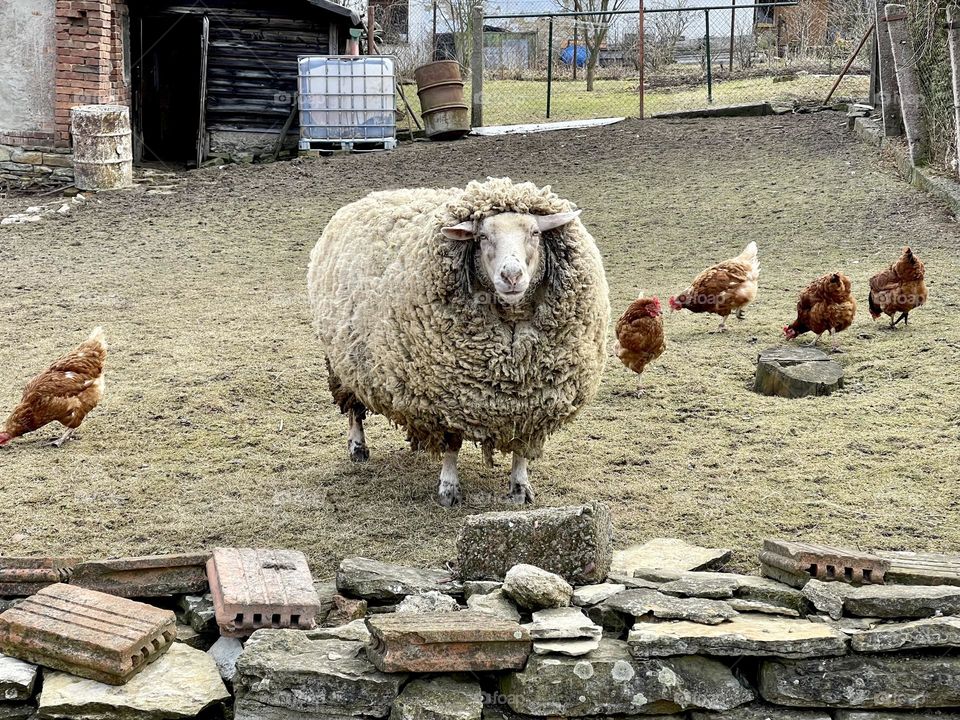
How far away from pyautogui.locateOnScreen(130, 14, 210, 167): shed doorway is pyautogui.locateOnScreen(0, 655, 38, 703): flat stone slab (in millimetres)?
16206

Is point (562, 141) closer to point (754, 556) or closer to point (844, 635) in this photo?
point (754, 556)

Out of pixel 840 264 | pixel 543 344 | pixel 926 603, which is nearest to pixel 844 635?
pixel 926 603

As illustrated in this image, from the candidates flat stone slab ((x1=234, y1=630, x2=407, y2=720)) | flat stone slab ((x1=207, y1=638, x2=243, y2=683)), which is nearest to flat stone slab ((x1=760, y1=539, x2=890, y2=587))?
flat stone slab ((x1=234, y1=630, x2=407, y2=720))

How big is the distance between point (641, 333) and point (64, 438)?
3.80 metres

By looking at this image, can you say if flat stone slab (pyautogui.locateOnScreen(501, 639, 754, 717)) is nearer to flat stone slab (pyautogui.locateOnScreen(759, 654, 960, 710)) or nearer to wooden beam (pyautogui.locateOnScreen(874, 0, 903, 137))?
flat stone slab (pyautogui.locateOnScreen(759, 654, 960, 710))

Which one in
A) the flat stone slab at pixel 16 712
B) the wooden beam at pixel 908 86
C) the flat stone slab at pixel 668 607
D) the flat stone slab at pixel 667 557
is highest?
the wooden beam at pixel 908 86

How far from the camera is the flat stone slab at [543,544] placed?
185 inches

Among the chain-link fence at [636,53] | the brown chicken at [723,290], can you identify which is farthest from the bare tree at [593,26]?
the brown chicken at [723,290]

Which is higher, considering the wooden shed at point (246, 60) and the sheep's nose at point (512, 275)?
the wooden shed at point (246, 60)

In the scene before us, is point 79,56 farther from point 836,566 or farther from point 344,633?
point 836,566

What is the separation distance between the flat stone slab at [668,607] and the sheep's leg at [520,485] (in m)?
1.70

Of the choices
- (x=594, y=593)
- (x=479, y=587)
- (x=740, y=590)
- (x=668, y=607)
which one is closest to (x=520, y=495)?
(x=479, y=587)

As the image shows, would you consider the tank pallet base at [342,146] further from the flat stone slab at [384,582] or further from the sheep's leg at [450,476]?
the flat stone slab at [384,582]

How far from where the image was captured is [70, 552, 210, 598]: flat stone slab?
4.65 m
